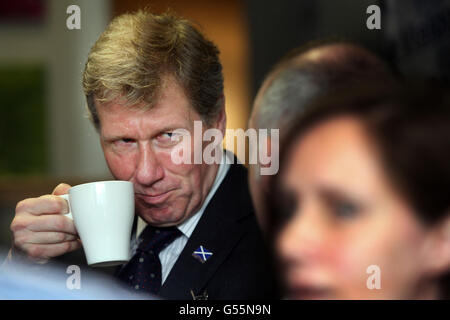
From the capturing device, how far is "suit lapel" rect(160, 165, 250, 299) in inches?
41.2

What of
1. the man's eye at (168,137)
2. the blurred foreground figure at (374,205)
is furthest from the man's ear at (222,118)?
the blurred foreground figure at (374,205)

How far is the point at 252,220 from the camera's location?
1.18m

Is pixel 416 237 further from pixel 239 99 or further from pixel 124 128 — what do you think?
pixel 239 99

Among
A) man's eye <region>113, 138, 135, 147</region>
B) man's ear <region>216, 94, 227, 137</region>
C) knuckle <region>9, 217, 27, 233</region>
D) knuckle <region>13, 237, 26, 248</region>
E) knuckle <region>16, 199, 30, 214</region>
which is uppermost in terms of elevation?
man's ear <region>216, 94, 227, 137</region>

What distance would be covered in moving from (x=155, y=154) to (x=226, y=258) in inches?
9.0

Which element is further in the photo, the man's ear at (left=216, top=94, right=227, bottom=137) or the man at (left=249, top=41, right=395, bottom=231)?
the man's ear at (left=216, top=94, right=227, bottom=137)

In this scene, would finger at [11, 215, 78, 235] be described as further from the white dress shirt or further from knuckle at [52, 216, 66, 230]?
the white dress shirt

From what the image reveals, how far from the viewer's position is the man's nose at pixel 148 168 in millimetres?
1102

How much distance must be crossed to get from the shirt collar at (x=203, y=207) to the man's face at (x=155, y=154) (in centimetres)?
2

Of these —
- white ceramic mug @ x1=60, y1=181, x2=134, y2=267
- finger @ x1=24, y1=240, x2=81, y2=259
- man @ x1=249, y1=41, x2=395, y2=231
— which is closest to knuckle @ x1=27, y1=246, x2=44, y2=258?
finger @ x1=24, y1=240, x2=81, y2=259

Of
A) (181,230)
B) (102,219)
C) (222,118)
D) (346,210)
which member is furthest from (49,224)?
(346,210)

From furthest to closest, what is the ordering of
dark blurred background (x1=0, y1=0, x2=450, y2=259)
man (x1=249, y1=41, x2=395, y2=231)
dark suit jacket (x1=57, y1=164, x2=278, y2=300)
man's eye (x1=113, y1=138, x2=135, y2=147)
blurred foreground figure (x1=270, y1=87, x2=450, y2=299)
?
dark blurred background (x1=0, y1=0, x2=450, y2=259) → man's eye (x1=113, y1=138, x2=135, y2=147) → dark suit jacket (x1=57, y1=164, x2=278, y2=300) → man (x1=249, y1=41, x2=395, y2=231) → blurred foreground figure (x1=270, y1=87, x2=450, y2=299)

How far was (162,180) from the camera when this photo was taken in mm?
1133

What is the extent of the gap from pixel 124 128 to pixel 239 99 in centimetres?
240
